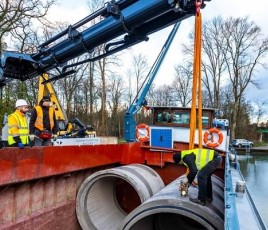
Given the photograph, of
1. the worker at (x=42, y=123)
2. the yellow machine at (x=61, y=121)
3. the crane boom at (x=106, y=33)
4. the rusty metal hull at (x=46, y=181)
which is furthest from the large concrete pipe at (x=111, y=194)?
the yellow machine at (x=61, y=121)

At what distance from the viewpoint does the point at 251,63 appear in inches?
1405

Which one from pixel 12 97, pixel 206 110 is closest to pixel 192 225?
pixel 206 110

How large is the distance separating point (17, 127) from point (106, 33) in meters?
2.23

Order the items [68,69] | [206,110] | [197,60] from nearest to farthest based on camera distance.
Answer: [197,60], [68,69], [206,110]

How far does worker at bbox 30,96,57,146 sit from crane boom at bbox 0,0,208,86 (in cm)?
111

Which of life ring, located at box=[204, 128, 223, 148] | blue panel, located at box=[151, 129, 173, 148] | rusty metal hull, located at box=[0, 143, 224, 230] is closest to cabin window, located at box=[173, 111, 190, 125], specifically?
blue panel, located at box=[151, 129, 173, 148]

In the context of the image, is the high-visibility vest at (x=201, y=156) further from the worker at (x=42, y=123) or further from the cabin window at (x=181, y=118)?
the cabin window at (x=181, y=118)

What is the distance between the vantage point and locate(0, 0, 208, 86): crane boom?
17.4 ft

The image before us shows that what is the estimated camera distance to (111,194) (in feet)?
23.6

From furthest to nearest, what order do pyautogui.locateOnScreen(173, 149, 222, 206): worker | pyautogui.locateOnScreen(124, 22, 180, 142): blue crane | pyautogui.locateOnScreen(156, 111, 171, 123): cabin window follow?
pyautogui.locateOnScreen(124, 22, 180, 142): blue crane, pyautogui.locateOnScreen(156, 111, 171, 123): cabin window, pyautogui.locateOnScreen(173, 149, 222, 206): worker

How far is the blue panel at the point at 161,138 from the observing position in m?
8.23

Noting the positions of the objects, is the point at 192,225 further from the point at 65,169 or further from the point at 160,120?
the point at 160,120

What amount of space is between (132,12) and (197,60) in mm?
1769

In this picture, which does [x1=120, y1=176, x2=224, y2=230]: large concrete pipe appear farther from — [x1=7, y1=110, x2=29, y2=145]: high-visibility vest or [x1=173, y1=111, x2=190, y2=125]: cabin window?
[x1=173, y1=111, x2=190, y2=125]: cabin window
